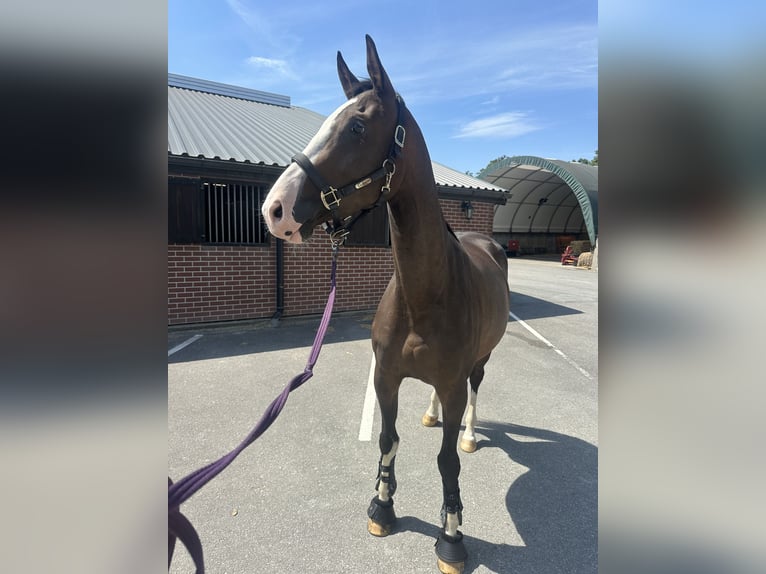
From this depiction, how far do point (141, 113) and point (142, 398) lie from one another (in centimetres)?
38

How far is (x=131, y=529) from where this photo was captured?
54 centimetres

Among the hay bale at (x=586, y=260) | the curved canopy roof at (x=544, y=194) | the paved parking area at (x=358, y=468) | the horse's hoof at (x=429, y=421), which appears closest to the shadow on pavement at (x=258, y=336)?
the paved parking area at (x=358, y=468)

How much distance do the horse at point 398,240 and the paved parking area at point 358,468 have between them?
1.02ft

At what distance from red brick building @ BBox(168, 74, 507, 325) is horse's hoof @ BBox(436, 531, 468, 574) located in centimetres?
547

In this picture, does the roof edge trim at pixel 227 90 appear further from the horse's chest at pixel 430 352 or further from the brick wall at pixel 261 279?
the horse's chest at pixel 430 352

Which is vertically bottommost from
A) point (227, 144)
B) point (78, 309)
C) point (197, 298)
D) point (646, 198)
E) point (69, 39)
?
point (197, 298)

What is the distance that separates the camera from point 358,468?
303 cm

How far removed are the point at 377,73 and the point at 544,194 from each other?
2856 centimetres

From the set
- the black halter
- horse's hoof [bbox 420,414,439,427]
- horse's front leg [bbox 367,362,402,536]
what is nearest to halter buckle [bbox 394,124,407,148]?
the black halter

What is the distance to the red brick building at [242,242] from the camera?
634 cm

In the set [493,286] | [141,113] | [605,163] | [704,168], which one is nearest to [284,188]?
[141,113]

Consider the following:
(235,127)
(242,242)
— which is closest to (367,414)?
(242,242)

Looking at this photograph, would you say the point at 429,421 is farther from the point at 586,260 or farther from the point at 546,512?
the point at 586,260

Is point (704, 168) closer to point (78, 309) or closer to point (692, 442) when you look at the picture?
point (692, 442)
